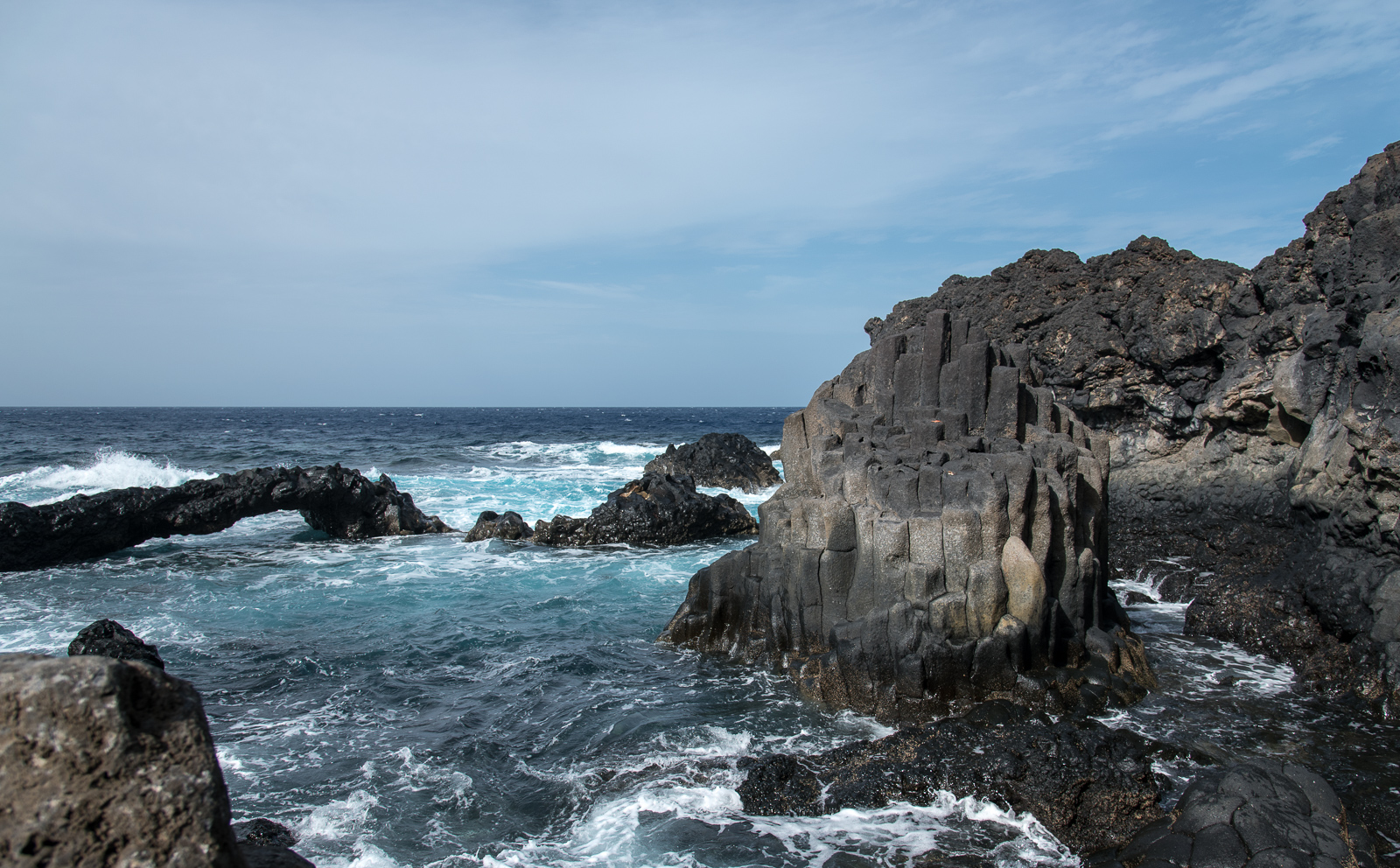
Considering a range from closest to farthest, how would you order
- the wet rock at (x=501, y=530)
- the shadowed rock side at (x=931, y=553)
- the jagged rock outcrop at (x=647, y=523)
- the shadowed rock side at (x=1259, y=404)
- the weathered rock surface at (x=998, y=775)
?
the weathered rock surface at (x=998, y=775) < the shadowed rock side at (x=931, y=553) < the shadowed rock side at (x=1259, y=404) < the jagged rock outcrop at (x=647, y=523) < the wet rock at (x=501, y=530)

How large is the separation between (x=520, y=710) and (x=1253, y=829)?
23.9 ft

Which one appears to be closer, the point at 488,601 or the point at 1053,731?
the point at 1053,731

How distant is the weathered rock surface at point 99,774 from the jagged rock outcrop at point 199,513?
18.9 m

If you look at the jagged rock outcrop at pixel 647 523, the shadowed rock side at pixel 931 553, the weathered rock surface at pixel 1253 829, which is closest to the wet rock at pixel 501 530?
the jagged rock outcrop at pixel 647 523

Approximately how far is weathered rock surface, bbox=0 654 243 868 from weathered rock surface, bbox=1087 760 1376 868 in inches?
234

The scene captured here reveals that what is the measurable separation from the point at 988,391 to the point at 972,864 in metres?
6.75

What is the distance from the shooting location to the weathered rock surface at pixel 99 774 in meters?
2.35

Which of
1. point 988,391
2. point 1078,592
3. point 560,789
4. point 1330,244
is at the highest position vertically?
point 1330,244

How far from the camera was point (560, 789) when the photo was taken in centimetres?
762

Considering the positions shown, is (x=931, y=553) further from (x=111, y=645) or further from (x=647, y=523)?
(x=647, y=523)

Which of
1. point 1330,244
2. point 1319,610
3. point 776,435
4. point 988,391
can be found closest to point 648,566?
point 988,391

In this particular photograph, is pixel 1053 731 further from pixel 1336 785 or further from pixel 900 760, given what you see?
pixel 1336 785

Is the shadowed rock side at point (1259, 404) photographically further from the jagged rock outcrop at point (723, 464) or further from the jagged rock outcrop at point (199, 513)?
the jagged rock outcrop at point (199, 513)

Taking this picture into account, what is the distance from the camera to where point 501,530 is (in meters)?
20.2
